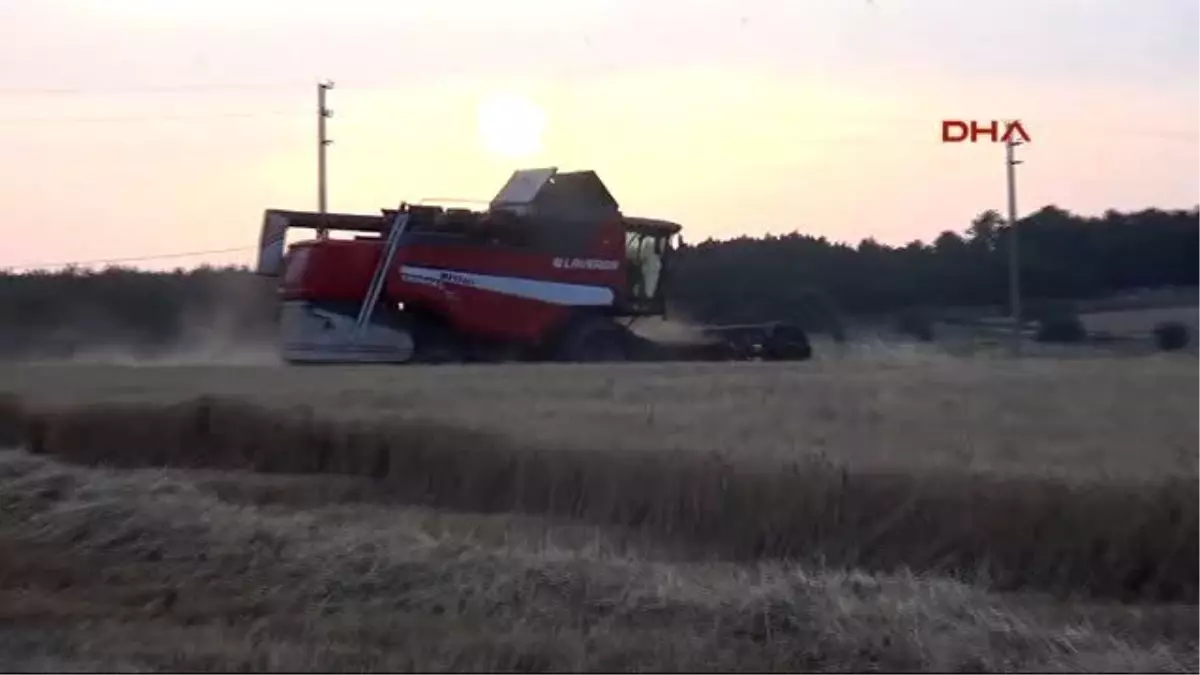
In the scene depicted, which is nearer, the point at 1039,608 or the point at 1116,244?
the point at 1039,608

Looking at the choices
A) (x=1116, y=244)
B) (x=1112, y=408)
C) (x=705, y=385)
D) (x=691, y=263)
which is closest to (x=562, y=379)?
(x=705, y=385)

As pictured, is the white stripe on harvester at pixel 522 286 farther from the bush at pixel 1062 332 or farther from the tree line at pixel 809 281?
the bush at pixel 1062 332

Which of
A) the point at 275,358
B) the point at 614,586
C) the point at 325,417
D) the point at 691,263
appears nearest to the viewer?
the point at 614,586

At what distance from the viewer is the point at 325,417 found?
1706 cm

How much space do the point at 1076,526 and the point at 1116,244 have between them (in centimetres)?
4007

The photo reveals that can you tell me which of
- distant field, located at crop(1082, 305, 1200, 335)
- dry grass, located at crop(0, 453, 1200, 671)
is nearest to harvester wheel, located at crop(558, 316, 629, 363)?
distant field, located at crop(1082, 305, 1200, 335)

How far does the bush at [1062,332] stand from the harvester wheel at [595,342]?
12.6 metres

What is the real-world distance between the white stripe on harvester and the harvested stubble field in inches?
416

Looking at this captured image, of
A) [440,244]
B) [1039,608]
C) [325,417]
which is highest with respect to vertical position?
[440,244]

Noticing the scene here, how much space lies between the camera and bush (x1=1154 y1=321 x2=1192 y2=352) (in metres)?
37.6

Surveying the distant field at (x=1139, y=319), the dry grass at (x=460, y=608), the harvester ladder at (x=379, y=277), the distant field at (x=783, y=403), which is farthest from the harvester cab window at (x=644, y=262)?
the dry grass at (x=460, y=608)

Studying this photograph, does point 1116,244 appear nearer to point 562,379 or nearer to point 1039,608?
point 562,379

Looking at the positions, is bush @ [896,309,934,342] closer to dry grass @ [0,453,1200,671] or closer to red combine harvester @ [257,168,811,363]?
red combine harvester @ [257,168,811,363]

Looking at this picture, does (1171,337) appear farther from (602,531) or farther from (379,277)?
(602,531)
